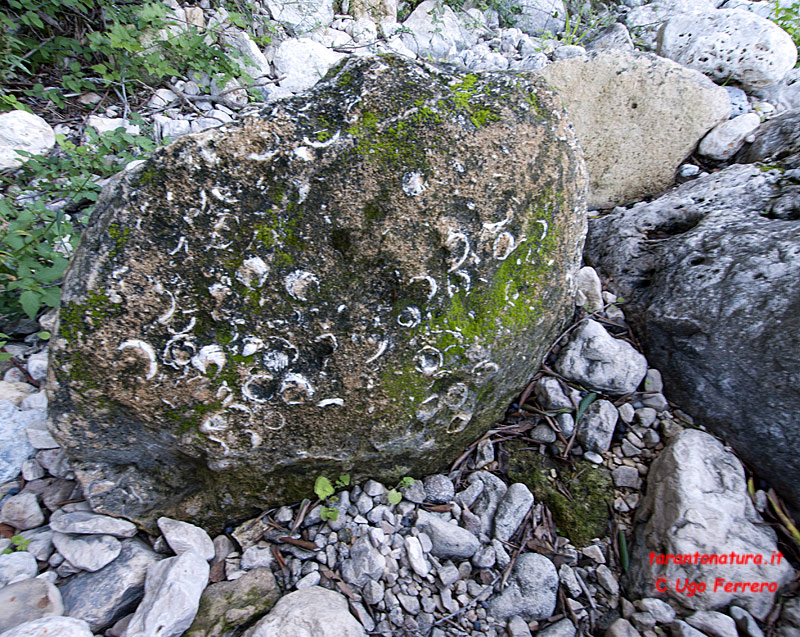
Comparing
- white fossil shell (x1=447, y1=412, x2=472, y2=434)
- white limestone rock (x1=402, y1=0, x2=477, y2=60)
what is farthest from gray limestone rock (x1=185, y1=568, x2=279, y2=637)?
white limestone rock (x1=402, y1=0, x2=477, y2=60)

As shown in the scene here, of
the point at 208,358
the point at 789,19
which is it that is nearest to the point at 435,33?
the point at 789,19

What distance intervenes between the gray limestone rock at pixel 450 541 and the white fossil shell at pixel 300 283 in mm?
1176

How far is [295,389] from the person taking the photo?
195 cm

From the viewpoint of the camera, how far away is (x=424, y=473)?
2322 mm

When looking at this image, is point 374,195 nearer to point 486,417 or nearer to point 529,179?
point 529,179

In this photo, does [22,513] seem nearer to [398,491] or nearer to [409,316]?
[398,491]

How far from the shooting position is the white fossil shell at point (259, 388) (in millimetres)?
1910

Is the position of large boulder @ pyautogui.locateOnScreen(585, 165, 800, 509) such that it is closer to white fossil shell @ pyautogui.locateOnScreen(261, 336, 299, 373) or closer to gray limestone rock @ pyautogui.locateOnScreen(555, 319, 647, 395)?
gray limestone rock @ pyautogui.locateOnScreen(555, 319, 647, 395)

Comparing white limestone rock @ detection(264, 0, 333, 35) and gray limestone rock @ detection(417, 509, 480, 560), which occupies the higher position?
white limestone rock @ detection(264, 0, 333, 35)

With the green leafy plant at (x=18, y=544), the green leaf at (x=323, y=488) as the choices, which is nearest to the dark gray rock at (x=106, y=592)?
the green leafy plant at (x=18, y=544)

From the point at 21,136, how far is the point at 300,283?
2.90 metres

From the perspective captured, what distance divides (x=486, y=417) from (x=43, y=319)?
2.41 meters

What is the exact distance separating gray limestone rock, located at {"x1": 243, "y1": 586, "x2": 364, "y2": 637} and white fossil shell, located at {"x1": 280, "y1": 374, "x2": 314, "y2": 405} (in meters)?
0.77

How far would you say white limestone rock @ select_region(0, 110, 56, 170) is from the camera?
3.26m
